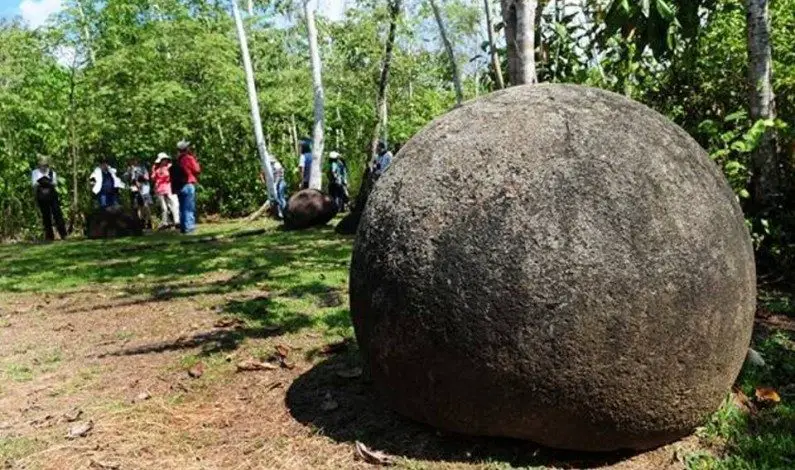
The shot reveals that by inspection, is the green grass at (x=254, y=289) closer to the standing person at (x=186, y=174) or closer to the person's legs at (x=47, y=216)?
the standing person at (x=186, y=174)

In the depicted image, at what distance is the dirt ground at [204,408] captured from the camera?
3.98m

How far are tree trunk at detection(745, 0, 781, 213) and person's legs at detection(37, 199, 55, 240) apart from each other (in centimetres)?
1468

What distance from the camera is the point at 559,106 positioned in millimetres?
3977

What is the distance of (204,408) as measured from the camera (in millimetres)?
4859

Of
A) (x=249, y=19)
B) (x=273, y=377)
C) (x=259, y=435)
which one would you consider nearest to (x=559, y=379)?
(x=259, y=435)

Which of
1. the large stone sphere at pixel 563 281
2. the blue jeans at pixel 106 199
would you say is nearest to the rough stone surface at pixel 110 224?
the blue jeans at pixel 106 199

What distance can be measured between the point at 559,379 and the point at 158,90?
19.5 meters

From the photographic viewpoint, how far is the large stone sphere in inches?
138

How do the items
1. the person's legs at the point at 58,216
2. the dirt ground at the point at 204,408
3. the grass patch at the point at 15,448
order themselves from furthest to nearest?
the person's legs at the point at 58,216, the grass patch at the point at 15,448, the dirt ground at the point at 204,408

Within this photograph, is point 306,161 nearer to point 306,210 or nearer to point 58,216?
point 306,210

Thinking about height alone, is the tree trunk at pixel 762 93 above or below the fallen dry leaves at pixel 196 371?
above

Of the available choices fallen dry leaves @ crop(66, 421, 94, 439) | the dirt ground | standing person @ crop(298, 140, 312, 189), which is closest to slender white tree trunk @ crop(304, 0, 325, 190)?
standing person @ crop(298, 140, 312, 189)

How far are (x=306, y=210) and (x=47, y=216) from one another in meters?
6.13

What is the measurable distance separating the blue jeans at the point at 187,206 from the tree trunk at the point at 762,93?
11.7 metres
